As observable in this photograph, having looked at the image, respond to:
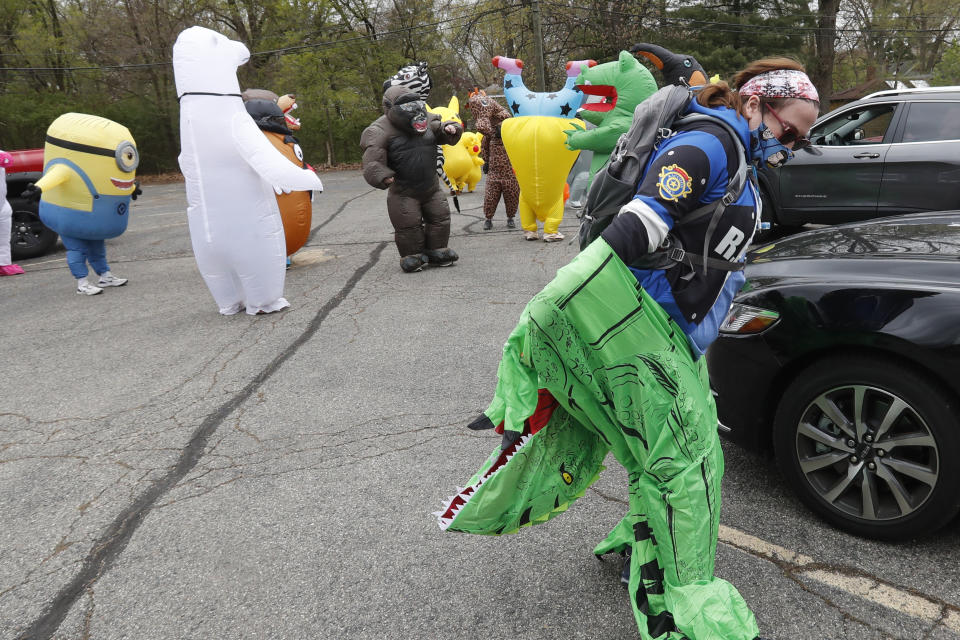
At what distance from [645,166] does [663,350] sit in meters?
0.52

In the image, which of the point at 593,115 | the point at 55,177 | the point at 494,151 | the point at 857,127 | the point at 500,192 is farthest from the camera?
the point at 500,192

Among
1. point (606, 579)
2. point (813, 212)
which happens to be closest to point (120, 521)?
point (606, 579)

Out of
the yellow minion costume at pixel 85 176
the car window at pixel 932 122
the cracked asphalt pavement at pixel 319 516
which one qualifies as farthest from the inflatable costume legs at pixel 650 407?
the car window at pixel 932 122

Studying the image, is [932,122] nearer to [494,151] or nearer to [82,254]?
[494,151]

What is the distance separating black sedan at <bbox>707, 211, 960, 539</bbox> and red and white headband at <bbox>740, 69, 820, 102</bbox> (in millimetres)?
898

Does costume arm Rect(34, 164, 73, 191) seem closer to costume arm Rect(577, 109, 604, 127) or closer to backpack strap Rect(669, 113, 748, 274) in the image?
costume arm Rect(577, 109, 604, 127)

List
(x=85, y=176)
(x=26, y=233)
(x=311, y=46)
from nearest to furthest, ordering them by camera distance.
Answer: (x=85, y=176)
(x=26, y=233)
(x=311, y=46)

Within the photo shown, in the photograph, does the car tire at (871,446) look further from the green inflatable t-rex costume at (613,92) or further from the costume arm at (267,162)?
the costume arm at (267,162)

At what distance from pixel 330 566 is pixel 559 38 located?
24.9 metres

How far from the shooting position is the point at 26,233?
34.3 feet

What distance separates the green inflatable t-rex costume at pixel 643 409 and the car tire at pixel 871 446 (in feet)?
2.98

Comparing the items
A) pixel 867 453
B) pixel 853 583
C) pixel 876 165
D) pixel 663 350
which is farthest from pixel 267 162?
pixel 876 165

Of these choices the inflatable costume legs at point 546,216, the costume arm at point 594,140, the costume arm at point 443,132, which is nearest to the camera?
the costume arm at point 594,140

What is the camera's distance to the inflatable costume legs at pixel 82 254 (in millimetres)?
7270
